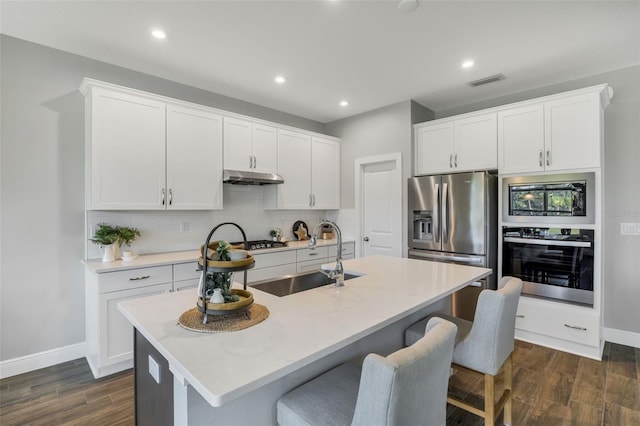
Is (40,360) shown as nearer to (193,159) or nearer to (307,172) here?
(193,159)

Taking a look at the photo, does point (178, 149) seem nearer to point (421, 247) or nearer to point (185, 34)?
point (185, 34)

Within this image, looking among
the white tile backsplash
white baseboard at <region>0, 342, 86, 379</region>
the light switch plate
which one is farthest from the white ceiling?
white baseboard at <region>0, 342, 86, 379</region>

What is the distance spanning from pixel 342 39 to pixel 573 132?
236 centimetres

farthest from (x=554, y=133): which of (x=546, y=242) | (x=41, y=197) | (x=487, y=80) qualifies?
(x=41, y=197)

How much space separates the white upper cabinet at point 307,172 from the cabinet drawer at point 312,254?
2.08ft

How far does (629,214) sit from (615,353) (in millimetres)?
1360

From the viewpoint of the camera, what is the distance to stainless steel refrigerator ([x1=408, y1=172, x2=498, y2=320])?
3.34 metres

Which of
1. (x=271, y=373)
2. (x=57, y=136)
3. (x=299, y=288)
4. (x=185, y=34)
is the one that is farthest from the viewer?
(x=57, y=136)

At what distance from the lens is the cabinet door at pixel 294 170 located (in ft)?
13.5

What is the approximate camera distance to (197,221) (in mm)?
3596

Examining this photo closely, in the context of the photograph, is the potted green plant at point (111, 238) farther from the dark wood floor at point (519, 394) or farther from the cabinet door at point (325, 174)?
the cabinet door at point (325, 174)

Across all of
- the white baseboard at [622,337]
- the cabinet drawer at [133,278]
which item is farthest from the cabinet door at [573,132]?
the cabinet drawer at [133,278]

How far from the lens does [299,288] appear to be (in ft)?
7.39

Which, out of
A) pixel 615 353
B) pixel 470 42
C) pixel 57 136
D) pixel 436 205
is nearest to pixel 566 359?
pixel 615 353
